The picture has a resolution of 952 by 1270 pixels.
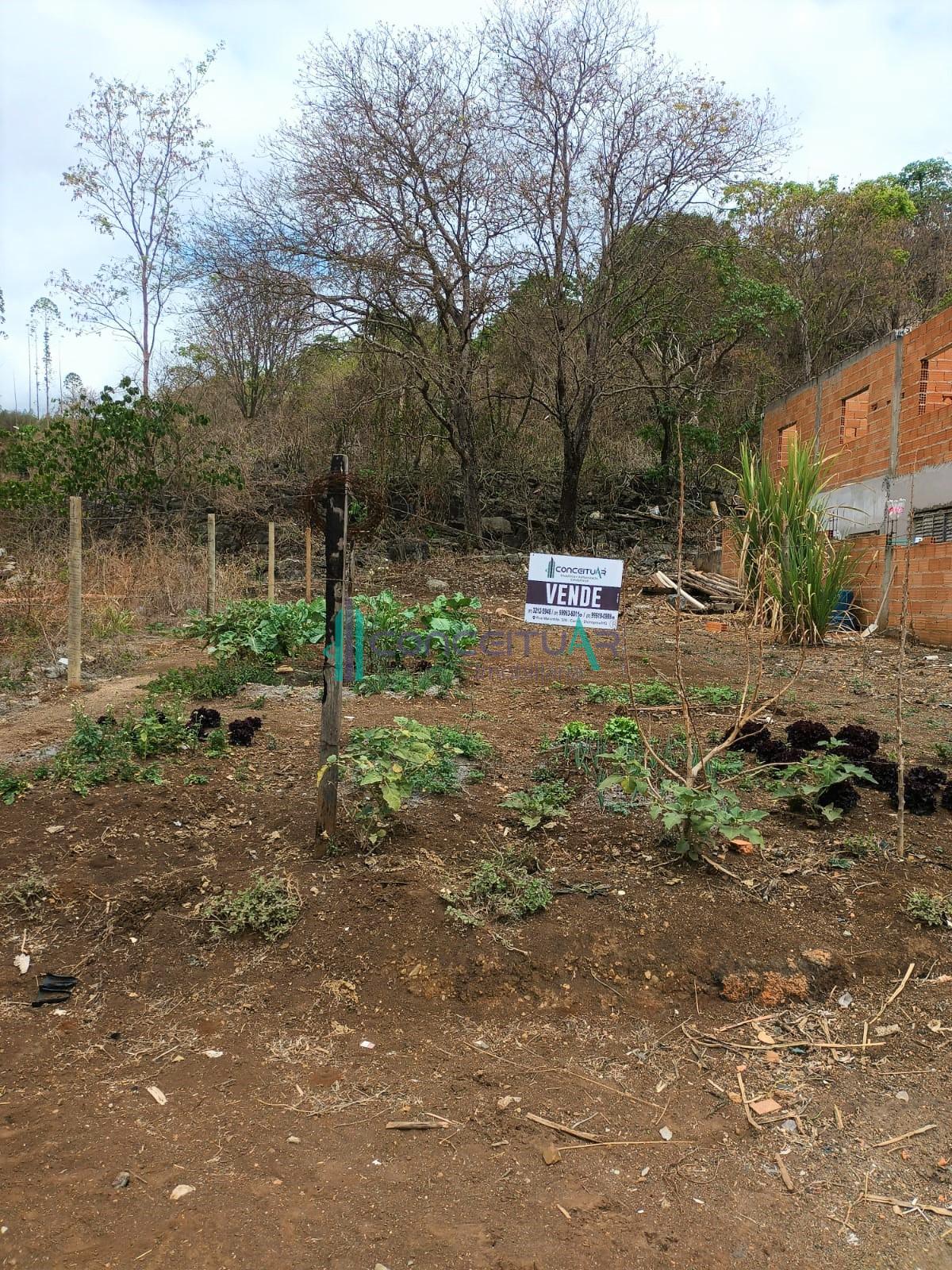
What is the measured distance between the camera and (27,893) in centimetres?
300

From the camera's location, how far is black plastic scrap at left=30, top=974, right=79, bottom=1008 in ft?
8.34

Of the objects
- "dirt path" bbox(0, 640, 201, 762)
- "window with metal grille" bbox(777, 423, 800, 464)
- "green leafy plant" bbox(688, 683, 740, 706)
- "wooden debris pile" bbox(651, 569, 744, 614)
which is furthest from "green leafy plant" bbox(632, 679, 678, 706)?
"window with metal grille" bbox(777, 423, 800, 464)

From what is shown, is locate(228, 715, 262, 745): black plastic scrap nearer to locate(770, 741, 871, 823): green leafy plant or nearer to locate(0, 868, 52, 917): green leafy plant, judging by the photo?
locate(0, 868, 52, 917): green leafy plant

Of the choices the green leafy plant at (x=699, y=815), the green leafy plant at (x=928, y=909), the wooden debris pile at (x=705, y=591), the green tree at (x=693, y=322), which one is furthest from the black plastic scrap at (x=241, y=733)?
the green tree at (x=693, y=322)

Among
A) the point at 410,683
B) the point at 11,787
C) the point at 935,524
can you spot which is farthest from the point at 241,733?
the point at 935,524

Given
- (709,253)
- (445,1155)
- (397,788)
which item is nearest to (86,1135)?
(445,1155)

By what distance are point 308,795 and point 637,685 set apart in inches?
114

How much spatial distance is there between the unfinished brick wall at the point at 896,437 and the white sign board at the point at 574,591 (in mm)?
3974

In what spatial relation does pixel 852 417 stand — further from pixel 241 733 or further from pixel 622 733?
pixel 241 733

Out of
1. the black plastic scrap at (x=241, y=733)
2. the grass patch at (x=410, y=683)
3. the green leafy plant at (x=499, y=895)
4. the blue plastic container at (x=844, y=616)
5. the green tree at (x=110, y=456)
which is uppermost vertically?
the green tree at (x=110, y=456)

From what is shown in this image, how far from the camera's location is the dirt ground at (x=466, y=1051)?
1.73 meters

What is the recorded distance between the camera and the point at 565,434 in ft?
50.8

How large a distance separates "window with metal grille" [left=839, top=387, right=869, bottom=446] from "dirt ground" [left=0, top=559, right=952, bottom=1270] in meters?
9.17

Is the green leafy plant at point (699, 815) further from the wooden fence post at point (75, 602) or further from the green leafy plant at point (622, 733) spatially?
the wooden fence post at point (75, 602)
